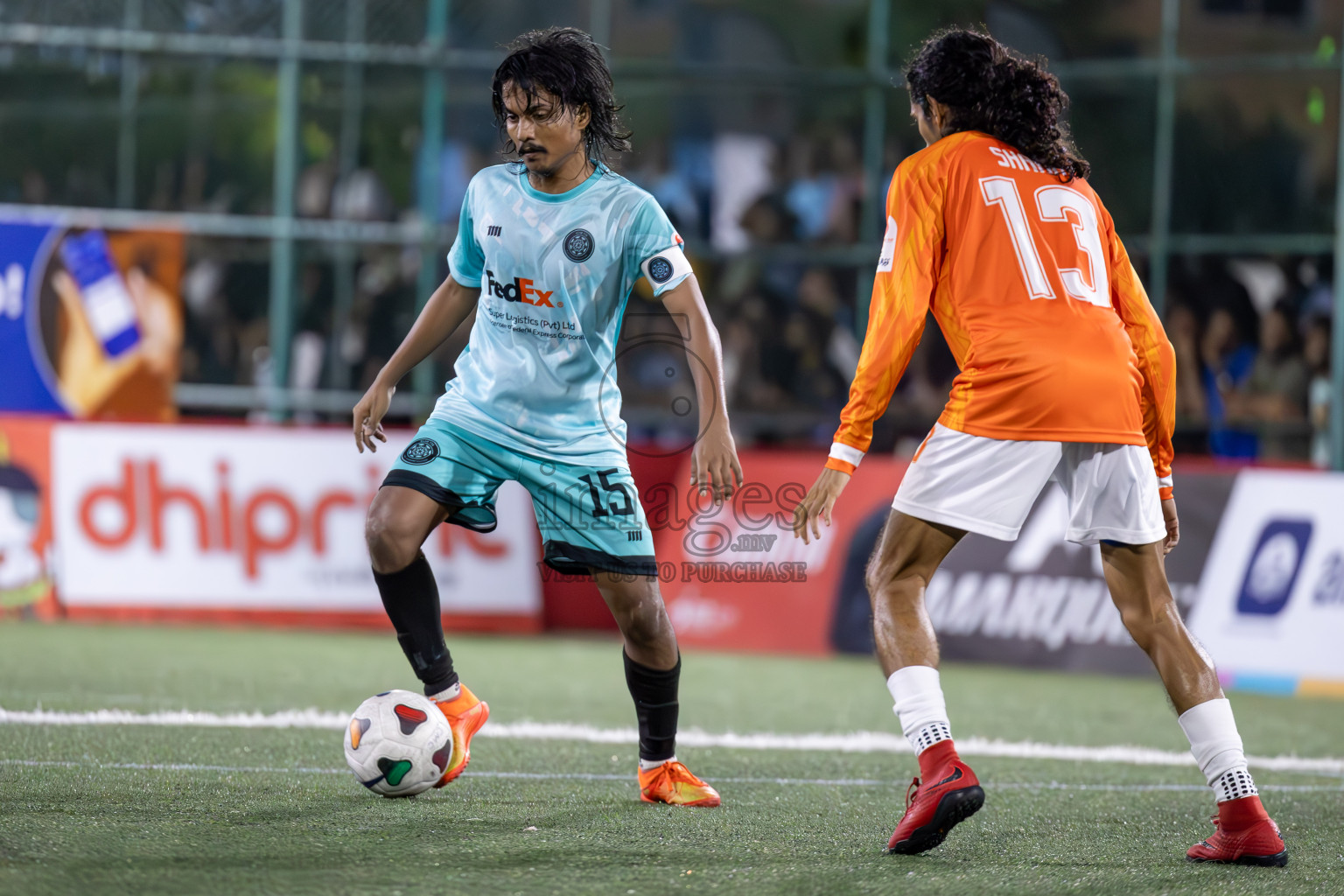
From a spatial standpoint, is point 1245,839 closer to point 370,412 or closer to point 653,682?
point 653,682

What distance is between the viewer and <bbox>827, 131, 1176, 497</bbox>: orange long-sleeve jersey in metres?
4.24

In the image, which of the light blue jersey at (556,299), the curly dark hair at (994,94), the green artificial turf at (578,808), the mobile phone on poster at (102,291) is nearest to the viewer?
the green artificial turf at (578,808)

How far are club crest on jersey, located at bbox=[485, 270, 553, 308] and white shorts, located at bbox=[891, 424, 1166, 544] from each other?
1253mm

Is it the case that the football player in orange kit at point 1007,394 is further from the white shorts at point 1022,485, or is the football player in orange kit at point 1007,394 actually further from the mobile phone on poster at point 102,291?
the mobile phone on poster at point 102,291

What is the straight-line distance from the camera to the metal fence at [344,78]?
15.1m

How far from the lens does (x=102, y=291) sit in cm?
1283

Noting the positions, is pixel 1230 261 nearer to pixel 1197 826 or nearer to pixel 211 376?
pixel 211 376

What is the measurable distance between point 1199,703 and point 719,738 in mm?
2722

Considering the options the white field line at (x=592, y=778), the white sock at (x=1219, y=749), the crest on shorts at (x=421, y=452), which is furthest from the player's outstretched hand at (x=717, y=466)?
the white sock at (x=1219, y=749)

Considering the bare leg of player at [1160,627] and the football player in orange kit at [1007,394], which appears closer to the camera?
the football player in orange kit at [1007,394]

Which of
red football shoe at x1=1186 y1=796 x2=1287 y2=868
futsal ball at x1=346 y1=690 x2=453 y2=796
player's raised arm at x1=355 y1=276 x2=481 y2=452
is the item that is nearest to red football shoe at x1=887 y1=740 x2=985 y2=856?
red football shoe at x1=1186 y1=796 x2=1287 y2=868

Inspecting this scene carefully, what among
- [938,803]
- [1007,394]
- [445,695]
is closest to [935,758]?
[938,803]

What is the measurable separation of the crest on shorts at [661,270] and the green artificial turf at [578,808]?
1604 millimetres

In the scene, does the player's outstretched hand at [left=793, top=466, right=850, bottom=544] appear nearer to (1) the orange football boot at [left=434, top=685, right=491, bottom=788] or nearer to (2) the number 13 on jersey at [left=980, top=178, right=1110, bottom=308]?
(2) the number 13 on jersey at [left=980, top=178, right=1110, bottom=308]
